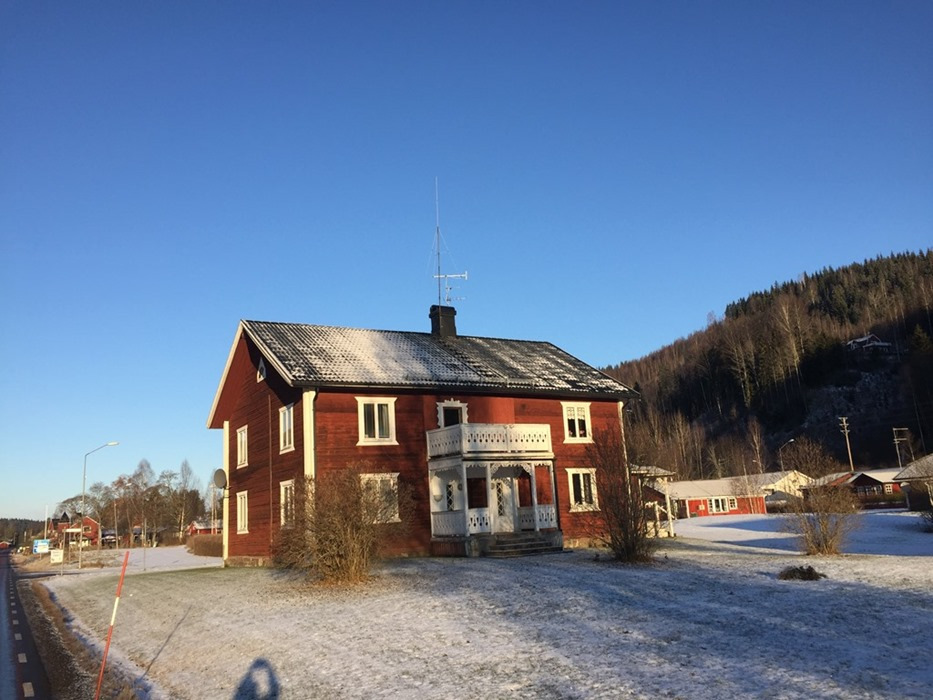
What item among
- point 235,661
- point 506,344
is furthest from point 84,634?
point 506,344

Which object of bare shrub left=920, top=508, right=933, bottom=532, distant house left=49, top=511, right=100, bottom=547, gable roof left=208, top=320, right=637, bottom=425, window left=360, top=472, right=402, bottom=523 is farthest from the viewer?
distant house left=49, top=511, right=100, bottom=547

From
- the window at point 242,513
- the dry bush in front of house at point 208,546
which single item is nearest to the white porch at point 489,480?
the window at point 242,513

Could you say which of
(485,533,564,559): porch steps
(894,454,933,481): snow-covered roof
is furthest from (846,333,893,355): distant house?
(485,533,564,559): porch steps

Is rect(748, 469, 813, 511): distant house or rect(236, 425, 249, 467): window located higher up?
rect(236, 425, 249, 467): window

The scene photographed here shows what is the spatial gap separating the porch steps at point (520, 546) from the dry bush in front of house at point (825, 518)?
8518 millimetres

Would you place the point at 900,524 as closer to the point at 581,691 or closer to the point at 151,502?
the point at 581,691

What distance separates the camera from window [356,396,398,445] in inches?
1099

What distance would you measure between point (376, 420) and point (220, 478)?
1018 cm

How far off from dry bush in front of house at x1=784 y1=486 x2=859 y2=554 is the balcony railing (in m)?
9.46

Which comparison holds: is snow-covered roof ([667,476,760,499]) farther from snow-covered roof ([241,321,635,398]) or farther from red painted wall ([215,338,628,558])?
red painted wall ([215,338,628,558])

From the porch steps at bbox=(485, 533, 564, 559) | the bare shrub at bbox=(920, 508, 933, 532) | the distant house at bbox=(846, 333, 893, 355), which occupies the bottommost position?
the bare shrub at bbox=(920, 508, 933, 532)

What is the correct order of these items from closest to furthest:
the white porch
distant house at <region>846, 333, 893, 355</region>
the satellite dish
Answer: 1. the white porch
2. the satellite dish
3. distant house at <region>846, 333, 893, 355</region>

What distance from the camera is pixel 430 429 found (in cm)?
2930

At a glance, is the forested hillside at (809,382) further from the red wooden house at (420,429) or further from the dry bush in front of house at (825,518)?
the dry bush in front of house at (825,518)
